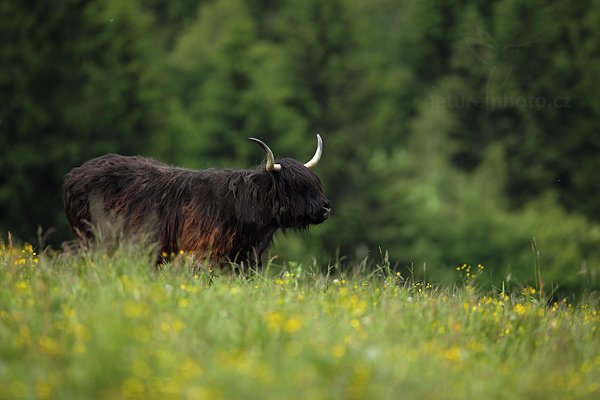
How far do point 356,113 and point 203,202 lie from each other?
90.3ft

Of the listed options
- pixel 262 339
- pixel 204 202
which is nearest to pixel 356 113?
pixel 204 202

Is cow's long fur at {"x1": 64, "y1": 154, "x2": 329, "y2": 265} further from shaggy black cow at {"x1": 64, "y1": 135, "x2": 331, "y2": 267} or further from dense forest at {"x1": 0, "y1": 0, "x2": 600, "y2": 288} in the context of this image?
dense forest at {"x1": 0, "y1": 0, "x2": 600, "y2": 288}

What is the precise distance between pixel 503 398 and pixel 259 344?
5.09 feet

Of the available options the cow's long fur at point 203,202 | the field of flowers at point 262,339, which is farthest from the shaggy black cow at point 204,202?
the field of flowers at point 262,339

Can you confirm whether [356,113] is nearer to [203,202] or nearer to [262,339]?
[203,202]

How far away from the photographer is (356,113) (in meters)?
37.2

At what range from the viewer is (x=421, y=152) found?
148 ft

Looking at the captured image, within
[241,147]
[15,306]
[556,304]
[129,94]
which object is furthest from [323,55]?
[15,306]

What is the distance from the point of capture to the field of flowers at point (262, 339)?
5008 mm

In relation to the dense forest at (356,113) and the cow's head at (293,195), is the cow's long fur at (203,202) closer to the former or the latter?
the cow's head at (293,195)

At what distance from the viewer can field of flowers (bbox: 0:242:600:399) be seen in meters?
5.01

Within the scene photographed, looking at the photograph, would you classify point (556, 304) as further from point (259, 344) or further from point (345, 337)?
point (259, 344)

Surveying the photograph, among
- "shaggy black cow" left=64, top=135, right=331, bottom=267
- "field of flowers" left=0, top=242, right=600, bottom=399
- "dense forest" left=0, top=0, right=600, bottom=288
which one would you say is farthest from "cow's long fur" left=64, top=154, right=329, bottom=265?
"dense forest" left=0, top=0, right=600, bottom=288

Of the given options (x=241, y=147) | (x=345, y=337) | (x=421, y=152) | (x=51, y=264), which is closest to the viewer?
(x=345, y=337)
